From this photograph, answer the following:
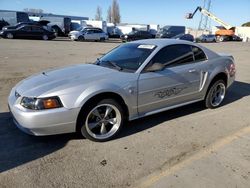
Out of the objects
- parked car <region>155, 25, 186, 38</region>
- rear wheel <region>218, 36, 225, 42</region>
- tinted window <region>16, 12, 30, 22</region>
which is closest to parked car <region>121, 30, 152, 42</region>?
parked car <region>155, 25, 186, 38</region>

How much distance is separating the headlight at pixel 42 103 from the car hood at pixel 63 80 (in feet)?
0.25

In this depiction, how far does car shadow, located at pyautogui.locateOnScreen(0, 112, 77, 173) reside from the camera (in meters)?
3.72

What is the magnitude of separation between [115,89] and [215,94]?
2.86m

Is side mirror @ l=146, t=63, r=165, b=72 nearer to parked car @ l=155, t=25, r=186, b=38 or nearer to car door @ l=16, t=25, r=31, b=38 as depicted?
car door @ l=16, t=25, r=31, b=38

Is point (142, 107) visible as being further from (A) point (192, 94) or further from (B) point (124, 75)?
(A) point (192, 94)

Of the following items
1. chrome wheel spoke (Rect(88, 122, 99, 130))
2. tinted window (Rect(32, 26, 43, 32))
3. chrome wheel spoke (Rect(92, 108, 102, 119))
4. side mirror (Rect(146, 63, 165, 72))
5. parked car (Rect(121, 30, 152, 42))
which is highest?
side mirror (Rect(146, 63, 165, 72))

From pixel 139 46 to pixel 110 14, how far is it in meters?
89.6

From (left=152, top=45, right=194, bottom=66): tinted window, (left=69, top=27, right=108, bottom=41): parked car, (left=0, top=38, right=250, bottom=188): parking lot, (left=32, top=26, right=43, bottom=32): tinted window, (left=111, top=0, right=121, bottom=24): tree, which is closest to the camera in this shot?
(left=0, top=38, right=250, bottom=188): parking lot

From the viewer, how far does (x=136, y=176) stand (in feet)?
11.2

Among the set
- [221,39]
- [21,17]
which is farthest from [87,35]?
[221,39]

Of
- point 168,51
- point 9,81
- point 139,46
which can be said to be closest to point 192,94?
point 168,51

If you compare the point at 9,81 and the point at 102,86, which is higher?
the point at 102,86

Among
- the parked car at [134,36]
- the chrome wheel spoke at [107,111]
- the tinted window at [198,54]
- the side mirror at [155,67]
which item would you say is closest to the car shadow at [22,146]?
the chrome wheel spoke at [107,111]

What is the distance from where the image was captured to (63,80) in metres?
4.25
